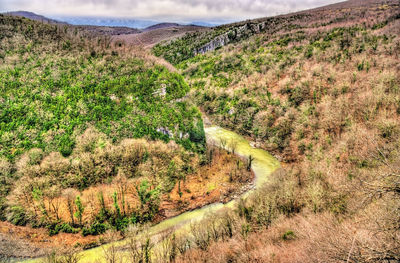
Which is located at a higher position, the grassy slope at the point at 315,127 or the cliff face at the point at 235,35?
the cliff face at the point at 235,35

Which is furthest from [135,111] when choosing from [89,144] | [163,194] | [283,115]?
[283,115]

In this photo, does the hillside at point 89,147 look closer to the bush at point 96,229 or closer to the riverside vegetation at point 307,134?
the bush at point 96,229

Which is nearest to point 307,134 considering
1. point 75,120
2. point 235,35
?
point 75,120

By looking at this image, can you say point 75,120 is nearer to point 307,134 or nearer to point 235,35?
point 307,134

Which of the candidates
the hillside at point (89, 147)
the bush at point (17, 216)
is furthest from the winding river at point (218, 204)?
the bush at point (17, 216)

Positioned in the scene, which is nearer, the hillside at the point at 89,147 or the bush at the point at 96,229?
the bush at the point at 96,229

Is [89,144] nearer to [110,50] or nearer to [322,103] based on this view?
[110,50]
